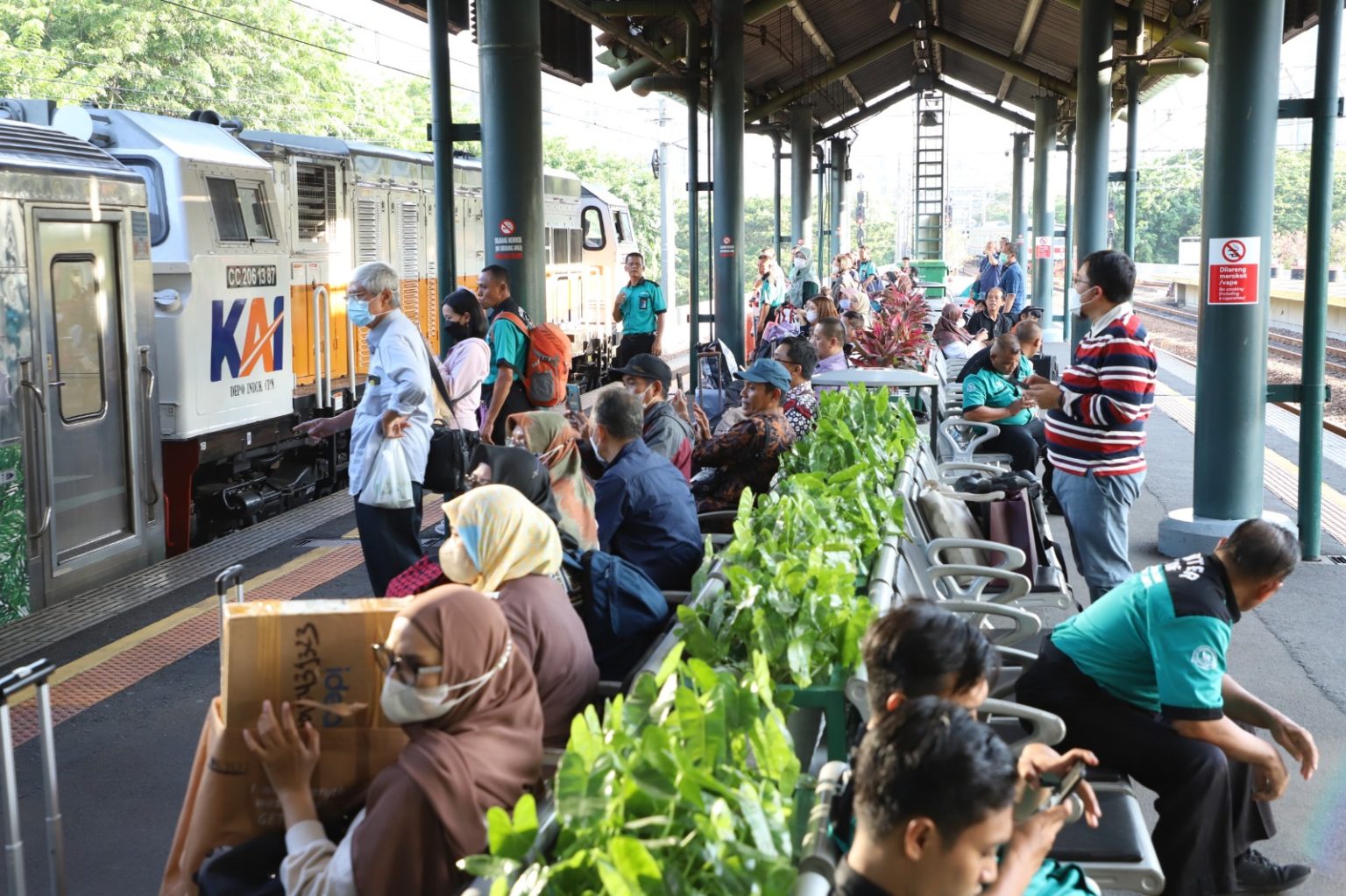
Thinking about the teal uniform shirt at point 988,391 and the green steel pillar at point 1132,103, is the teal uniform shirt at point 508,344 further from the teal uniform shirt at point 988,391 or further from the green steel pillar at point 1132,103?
the green steel pillar at point 1132,103

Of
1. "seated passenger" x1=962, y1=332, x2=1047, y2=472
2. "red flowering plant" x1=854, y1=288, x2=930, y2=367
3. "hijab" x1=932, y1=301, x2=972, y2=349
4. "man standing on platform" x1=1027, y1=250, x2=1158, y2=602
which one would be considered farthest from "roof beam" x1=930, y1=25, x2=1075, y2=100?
"man standing on platform" x1=1027, y1=250, x2=1158, y2=602

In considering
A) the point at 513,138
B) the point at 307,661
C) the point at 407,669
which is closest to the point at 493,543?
the point at 307,661

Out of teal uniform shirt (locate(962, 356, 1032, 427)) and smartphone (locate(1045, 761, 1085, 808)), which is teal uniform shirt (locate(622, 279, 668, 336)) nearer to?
teal uniform shirt (locate(962, 356, 1032, 427))

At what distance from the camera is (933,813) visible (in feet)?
7.86

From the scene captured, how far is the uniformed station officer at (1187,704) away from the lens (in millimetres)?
4008

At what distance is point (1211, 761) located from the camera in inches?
159

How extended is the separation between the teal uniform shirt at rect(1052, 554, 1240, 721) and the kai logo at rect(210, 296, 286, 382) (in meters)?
7.47

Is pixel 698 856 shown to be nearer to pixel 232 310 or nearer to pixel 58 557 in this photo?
pixel 58 557

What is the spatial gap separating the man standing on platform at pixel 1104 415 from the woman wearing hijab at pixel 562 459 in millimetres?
2225

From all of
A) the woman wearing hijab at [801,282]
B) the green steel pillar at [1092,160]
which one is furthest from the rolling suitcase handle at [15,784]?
the green steel pillar at [1092,160]

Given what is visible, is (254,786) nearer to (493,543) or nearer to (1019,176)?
(493,543)

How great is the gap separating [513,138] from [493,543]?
7.01 metres

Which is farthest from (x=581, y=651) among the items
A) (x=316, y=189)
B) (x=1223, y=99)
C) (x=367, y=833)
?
→ (x=316, y=189)

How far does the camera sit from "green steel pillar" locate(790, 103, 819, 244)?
102 ft
